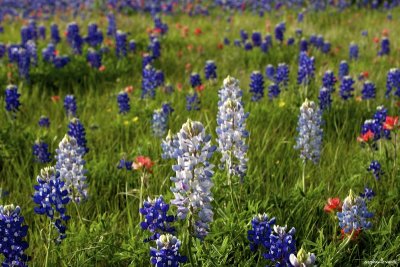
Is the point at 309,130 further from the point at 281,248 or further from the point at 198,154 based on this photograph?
the point at 198,154

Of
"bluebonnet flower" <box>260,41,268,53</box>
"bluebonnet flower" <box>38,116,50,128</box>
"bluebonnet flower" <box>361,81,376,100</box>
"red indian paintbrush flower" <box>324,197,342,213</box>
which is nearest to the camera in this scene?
"red indian paintbrush flower" <box>324,197,342,213</box>

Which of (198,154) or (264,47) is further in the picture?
(264,47)

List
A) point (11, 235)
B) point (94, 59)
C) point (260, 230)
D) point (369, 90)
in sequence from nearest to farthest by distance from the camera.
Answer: point (11, 235)
point (260, 230)
point (369, 90)
point (94, 59)

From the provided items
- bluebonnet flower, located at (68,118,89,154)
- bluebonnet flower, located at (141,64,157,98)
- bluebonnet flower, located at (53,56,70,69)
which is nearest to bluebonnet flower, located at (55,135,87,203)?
bluebonnet flower, located at (68,118,89,154)

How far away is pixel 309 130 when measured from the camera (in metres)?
3.71

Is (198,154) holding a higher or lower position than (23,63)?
higher

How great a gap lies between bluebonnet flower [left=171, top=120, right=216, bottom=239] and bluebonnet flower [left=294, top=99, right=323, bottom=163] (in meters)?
1.31

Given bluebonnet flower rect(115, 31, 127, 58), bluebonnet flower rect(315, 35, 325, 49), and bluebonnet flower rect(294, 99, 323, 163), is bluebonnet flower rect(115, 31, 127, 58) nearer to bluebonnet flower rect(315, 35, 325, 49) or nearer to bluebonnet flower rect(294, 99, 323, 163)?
bluebonnet flower rect(315, 35, 325, 49)

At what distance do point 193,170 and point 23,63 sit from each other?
4645 mm

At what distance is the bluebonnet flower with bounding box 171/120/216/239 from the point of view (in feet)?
7.95

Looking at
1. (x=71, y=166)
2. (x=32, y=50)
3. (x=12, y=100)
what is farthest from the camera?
(x=32, y=50)

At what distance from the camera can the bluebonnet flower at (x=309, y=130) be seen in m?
3.63

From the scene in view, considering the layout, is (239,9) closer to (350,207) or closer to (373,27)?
(373,27)

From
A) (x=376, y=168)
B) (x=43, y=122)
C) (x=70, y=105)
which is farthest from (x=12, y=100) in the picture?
(x=376, y=168)
